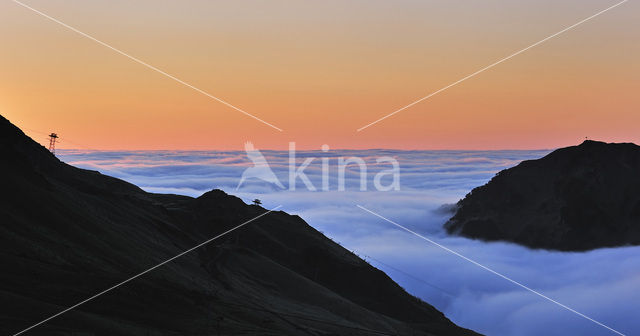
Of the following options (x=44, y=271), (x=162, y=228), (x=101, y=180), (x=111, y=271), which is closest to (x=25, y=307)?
(x=44, y=271)

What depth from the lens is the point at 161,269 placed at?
66.5 m

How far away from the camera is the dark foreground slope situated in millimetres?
48938

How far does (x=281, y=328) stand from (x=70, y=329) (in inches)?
933

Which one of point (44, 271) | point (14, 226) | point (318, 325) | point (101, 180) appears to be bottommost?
point (318, 325)

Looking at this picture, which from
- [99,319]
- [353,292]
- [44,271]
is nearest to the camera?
[99,319]

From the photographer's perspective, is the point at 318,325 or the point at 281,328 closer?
the point at 281,328

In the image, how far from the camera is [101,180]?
347ft

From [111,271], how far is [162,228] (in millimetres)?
29752

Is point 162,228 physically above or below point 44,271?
above

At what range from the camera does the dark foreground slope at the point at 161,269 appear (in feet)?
161

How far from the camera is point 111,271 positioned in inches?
2281

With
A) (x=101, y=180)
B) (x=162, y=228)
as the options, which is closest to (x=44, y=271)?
(x=162, y=228)

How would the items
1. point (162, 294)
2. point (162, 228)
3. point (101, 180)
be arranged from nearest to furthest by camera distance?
point (162, 294) → point (162, 228) → point (101, 180)

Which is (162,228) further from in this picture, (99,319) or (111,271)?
(99,319)
